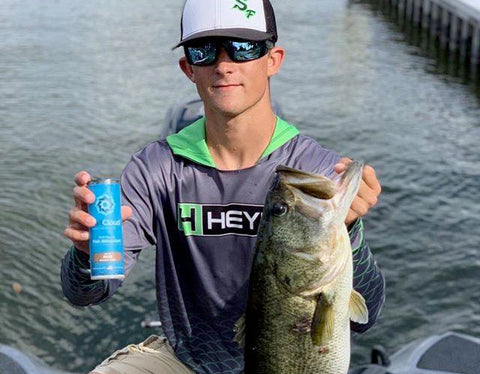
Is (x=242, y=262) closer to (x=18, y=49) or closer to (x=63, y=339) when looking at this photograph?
(x=63, y=339)

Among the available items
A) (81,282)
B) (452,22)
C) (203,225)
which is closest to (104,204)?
(81,282)

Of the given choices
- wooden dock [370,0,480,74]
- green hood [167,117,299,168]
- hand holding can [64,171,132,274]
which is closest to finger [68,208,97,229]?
hand holding can [64,171,132,274]

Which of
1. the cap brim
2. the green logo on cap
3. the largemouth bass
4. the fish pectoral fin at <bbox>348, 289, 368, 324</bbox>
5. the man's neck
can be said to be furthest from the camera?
the man's neck

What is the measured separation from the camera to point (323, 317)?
3.28 meters

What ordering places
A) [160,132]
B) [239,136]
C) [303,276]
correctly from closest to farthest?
[303,276] → [239,136] → [160,132]

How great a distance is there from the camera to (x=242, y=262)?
421 cm

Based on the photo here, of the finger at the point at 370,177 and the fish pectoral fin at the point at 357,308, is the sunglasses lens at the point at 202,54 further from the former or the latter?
the fish pectoral fin at the point at 357,308

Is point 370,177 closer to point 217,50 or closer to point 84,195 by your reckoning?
point 217,50

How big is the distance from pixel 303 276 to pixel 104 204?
3.33 ft

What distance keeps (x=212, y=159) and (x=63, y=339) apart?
6.31 m

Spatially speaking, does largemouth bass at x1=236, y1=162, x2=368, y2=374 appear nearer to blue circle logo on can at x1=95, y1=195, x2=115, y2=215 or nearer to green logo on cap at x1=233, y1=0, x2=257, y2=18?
blue circle logo on can at x1=95, y1=195, x2=115, y2=215

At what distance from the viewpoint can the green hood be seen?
167 inches

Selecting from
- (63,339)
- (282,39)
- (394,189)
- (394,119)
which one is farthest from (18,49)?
(63,339)

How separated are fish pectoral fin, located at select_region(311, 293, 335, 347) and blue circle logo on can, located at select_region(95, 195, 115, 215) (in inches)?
42.7
